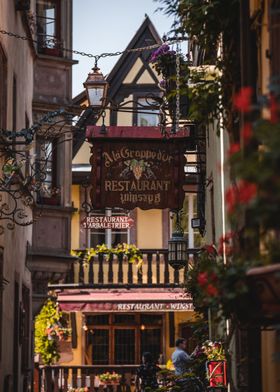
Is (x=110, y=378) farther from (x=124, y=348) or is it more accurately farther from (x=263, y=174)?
(x=263, y=174)

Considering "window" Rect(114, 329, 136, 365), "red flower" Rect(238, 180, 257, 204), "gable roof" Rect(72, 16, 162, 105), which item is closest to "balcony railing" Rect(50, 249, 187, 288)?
"window" Rect(114, 329, 136, 365)

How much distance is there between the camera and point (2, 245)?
18.4 meters

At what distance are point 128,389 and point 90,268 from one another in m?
6.39

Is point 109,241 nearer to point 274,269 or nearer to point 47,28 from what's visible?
point 47,28

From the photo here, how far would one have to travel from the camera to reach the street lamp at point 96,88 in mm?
19141

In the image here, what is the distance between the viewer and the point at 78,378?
3203 cm

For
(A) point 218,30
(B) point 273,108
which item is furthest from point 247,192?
Result: (A) point 218,30

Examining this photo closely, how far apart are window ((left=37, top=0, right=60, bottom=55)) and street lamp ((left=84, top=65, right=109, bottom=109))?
22.8 feet

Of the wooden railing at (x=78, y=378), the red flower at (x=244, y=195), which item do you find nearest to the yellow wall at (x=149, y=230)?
the wooden railing at (x=78, y=378)

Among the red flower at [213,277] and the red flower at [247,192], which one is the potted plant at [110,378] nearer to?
the red flower at [213,277]

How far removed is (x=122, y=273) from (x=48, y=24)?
1275cm

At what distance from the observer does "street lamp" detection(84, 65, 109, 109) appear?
1914 centimetres

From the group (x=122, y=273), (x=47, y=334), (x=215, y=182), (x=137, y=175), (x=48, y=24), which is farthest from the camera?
(x=122, y=273)

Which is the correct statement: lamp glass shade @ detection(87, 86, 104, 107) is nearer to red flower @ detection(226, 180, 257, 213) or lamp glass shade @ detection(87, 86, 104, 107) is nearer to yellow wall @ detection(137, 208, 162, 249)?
red flower @ detection(226, 180, 257, 213)
